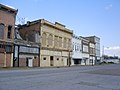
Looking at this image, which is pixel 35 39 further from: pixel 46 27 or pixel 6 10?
pixel 6 10

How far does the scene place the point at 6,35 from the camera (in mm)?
43031

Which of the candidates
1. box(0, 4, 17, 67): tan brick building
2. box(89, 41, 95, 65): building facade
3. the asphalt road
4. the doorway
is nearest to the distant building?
box(89, 41, 95, 65): building facade

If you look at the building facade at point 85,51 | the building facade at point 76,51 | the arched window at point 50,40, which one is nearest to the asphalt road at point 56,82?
the arched window at point 50,40

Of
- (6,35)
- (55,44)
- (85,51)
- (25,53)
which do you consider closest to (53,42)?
(55,44)

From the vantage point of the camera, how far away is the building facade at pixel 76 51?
73.1 metres

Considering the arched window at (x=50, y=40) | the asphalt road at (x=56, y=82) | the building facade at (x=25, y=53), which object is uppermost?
the arched window at (x=50, y=40)

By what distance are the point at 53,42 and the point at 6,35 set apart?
19175 mm

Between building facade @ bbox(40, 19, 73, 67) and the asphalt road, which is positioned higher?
building facade @ bbox(40, 19, 73, 67)

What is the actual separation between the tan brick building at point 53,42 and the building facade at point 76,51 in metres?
3.30

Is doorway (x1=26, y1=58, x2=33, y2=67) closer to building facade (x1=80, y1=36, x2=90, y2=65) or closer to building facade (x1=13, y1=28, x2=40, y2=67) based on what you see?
building facade (x1=13, y1=28, x2=40, y2=67)

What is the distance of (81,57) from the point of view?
79.3 meters

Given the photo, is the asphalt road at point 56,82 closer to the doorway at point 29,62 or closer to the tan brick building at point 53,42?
the doorway at point 29,62

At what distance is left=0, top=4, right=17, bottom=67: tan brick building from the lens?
41.5 m

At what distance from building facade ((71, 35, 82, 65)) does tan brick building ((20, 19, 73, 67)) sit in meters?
3.30
